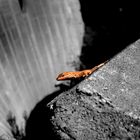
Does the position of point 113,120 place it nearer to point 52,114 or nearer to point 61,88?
point 52,114

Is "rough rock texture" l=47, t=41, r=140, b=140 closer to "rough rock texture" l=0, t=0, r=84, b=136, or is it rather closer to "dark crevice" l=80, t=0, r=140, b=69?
"rough rock texture" l=0, t=0, r=84, b=136

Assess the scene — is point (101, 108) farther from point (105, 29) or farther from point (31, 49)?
point (105, 29)

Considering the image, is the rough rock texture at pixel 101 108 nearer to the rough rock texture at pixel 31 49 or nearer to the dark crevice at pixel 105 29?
the rough rock texture at pixel 31 49

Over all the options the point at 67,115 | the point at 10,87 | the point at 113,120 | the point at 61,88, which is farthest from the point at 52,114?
the point at 61,88

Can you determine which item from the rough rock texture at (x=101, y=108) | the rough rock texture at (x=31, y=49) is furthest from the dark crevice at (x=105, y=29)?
the rough rock texture at (x=101, y=108)

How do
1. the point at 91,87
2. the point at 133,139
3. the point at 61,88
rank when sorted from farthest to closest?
the point at 61,88 < the point at 91,87 < the point at 133,139

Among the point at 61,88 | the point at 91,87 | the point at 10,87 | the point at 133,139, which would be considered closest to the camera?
the point at 133,139

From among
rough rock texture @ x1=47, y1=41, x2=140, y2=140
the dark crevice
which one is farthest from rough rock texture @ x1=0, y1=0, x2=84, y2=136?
rough rock texture @ x1=47, y1=41, x2=140, y2=140
